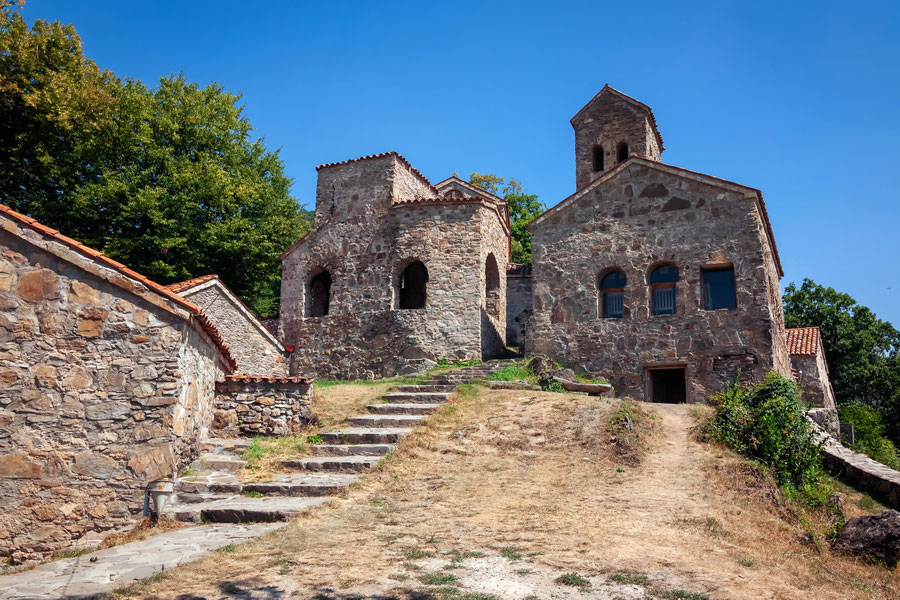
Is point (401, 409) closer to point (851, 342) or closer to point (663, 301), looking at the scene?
point (663, 301)

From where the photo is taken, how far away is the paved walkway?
538cm

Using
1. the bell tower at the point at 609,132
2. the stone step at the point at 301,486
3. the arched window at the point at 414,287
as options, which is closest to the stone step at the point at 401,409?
the stone step at the point at 301,486

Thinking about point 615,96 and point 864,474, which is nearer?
point 864,474

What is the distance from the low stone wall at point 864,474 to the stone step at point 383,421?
706 cm

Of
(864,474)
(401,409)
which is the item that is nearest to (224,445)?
(401,409)

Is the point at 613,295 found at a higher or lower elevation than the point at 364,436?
higher

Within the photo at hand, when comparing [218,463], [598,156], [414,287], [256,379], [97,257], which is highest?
[598,156]

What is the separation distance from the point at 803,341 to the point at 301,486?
21.1 metres

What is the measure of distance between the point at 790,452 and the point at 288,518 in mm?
7566

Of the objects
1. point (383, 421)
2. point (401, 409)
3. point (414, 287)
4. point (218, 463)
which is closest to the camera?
point (218, 463)

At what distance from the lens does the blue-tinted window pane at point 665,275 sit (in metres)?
17.7

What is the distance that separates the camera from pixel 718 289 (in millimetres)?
17281

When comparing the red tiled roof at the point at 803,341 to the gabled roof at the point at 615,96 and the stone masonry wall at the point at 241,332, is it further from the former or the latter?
the stone masonry wall at the point at 241,332

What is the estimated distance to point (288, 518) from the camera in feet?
25.5
